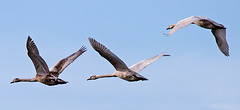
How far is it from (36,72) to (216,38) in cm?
897

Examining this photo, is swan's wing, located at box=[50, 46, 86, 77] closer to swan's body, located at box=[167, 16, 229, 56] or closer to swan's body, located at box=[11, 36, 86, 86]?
swan's body, located at box=[11, 36, 86, 86]

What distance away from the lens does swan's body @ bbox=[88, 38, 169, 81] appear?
86.9ft

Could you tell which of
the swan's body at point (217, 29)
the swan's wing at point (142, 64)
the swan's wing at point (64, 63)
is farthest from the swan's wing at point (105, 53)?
the swan's wing at point (64, 63)

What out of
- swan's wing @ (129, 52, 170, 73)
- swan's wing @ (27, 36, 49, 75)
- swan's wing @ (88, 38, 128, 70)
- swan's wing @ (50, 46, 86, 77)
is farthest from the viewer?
swan's wing @ (50, 46, 86, 77)

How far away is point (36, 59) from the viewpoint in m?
29.1

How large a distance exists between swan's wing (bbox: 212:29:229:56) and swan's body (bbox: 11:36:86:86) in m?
7.39

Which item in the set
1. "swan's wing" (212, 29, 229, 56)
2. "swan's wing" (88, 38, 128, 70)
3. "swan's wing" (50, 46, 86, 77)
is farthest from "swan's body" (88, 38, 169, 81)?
"swan's wing" (212, 29, 229, 56)

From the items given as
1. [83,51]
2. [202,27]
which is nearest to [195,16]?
[202,27]

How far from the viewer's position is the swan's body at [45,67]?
94.1 ft

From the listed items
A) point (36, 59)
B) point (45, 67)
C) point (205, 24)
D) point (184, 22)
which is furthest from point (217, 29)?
point (36, 59)

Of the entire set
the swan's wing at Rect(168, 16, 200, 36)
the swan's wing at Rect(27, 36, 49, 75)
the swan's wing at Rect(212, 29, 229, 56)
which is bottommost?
the swan's wing at Rect(212, 29, 229, 56)

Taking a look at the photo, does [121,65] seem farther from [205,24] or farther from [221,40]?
[221,40]

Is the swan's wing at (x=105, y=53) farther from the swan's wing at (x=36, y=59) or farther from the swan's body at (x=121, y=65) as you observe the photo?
the swan's wing at (x=36, y=59)

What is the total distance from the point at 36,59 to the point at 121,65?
159 inches
